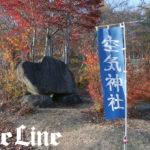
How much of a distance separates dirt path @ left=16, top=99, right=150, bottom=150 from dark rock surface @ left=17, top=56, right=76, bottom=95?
4.15 feet

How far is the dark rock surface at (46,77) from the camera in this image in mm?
6762

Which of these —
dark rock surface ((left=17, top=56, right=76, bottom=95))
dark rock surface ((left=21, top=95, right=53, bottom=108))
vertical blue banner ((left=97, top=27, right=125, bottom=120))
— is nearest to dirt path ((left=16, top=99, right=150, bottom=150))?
dark rock surface ((left=21, top=95, right=53, bottom=108))

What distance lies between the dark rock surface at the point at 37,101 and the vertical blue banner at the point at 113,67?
3729 mm

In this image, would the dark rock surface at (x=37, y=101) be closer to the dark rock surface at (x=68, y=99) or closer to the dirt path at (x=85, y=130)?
the dirt path at (x=85, y=130)

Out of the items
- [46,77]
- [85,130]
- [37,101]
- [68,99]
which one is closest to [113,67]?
[85,130]

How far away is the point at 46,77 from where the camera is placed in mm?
7008

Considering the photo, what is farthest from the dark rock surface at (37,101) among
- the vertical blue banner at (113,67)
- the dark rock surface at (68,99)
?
the vertical blue banner at (113,67)

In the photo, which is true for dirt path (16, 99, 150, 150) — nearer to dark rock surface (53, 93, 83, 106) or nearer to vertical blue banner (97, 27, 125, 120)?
vertical blue banner (97, 27, 125, 120)

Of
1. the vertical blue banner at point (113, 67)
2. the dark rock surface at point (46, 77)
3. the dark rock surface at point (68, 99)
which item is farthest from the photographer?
the dark rock surface at point (68, 99)

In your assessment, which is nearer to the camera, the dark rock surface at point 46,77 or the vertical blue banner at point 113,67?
the vertical blue banner at point 113,67

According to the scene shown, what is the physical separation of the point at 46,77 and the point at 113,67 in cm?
415

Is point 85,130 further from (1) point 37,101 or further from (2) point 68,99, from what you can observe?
(2) point 68,99

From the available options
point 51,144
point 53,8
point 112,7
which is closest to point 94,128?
point 51,144

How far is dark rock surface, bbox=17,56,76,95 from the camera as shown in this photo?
676cm
